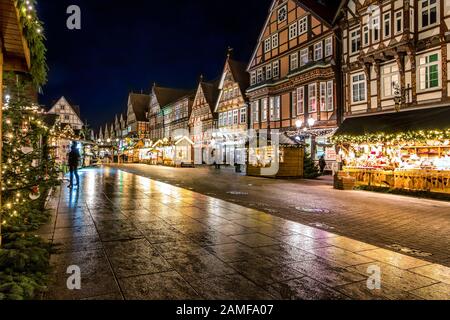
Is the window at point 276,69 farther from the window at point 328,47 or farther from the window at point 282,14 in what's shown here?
the window at point 328,47

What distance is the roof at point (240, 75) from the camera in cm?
3972

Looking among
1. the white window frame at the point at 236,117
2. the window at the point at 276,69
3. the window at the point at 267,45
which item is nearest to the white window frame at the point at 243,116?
the white window frame at the point at 236,117

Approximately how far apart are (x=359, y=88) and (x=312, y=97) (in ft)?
14.2

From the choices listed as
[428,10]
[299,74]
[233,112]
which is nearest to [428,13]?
[428,10]

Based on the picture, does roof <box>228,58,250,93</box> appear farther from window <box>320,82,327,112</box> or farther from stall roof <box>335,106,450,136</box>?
stall roof <box>335,106,450,136</box>

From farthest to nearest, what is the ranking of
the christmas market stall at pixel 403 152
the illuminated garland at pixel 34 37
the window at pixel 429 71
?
the window at pixel 429 71
the christmas market stall at pixel 403 152
the illuminated garland at pixel 34 37

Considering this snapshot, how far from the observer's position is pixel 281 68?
31.4m

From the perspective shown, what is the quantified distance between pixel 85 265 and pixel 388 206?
31.6 feet

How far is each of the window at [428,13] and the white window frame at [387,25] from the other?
1914 millimetres

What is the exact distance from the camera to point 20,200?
21.7 ft

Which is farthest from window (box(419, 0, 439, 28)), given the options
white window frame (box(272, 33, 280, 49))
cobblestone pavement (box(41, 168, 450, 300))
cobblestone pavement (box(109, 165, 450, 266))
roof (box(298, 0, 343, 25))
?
cobblestone pavement (box(41, 168, 450, 300))

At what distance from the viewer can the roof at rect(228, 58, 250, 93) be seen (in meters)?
39.7

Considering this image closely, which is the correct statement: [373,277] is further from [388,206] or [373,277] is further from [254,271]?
[388,206]
